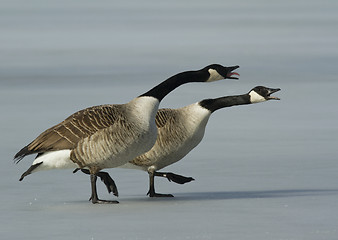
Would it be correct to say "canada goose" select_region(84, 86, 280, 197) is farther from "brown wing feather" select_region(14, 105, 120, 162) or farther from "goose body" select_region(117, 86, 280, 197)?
"brown wing feather" select_region(14, 105, 120, 162)

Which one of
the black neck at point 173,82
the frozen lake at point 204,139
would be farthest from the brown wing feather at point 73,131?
the frozen lake at point 204,139

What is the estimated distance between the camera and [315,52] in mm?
28484

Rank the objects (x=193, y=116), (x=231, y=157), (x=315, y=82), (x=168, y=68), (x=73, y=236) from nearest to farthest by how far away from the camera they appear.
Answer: (x=73, y=236) < (x=193, y=116) < (x=231, y=157) < (x=315, y=82) < (x=168, y=68)

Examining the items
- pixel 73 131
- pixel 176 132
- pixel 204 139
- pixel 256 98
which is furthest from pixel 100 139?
pixel 204 139

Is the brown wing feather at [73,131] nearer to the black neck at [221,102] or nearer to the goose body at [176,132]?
the goose body at [176,132]

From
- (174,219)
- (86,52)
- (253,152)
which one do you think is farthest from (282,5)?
(174,219)

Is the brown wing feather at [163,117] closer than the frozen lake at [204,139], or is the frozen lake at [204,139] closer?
the frozen lake at [204,139]

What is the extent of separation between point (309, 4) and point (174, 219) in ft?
193

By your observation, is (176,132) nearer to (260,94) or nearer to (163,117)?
(163,117)

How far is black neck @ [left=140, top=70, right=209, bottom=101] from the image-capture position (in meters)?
9.24

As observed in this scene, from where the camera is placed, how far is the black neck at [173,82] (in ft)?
30.3

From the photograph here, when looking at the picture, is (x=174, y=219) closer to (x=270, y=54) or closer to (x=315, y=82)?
(x=315, y=82)

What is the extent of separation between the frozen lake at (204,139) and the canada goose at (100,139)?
0.37 meters

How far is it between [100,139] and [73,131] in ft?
0.91
